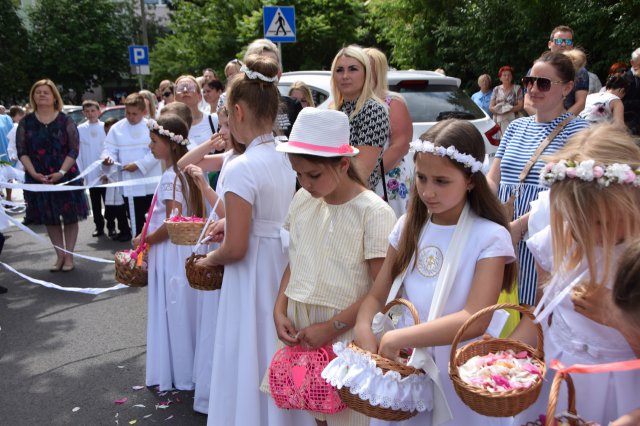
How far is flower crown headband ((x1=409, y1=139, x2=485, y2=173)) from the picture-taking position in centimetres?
239

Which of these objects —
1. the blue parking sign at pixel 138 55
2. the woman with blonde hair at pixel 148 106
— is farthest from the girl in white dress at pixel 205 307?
the blue parking sign at pixel 138 55

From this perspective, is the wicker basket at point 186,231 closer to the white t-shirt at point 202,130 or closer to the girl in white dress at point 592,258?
the girl in white dress at point 592,258

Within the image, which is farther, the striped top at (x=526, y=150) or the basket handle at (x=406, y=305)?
the striped top at (x=526, y=150)

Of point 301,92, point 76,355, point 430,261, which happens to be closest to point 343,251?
point 430,261

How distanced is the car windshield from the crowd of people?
10.6 ft

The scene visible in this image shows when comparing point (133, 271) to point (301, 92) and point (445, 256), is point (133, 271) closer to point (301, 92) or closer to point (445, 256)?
point (445, 256)

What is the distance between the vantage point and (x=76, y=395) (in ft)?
14.6

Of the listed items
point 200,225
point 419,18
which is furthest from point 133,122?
point 419,18

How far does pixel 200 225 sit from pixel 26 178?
5.07m

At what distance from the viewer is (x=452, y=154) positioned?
7.86 feet

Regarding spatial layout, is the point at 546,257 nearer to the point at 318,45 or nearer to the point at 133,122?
the point at 133,122

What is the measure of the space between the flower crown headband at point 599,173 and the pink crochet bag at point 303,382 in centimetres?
123

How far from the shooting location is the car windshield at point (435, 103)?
796cm

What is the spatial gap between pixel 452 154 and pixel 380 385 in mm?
887
